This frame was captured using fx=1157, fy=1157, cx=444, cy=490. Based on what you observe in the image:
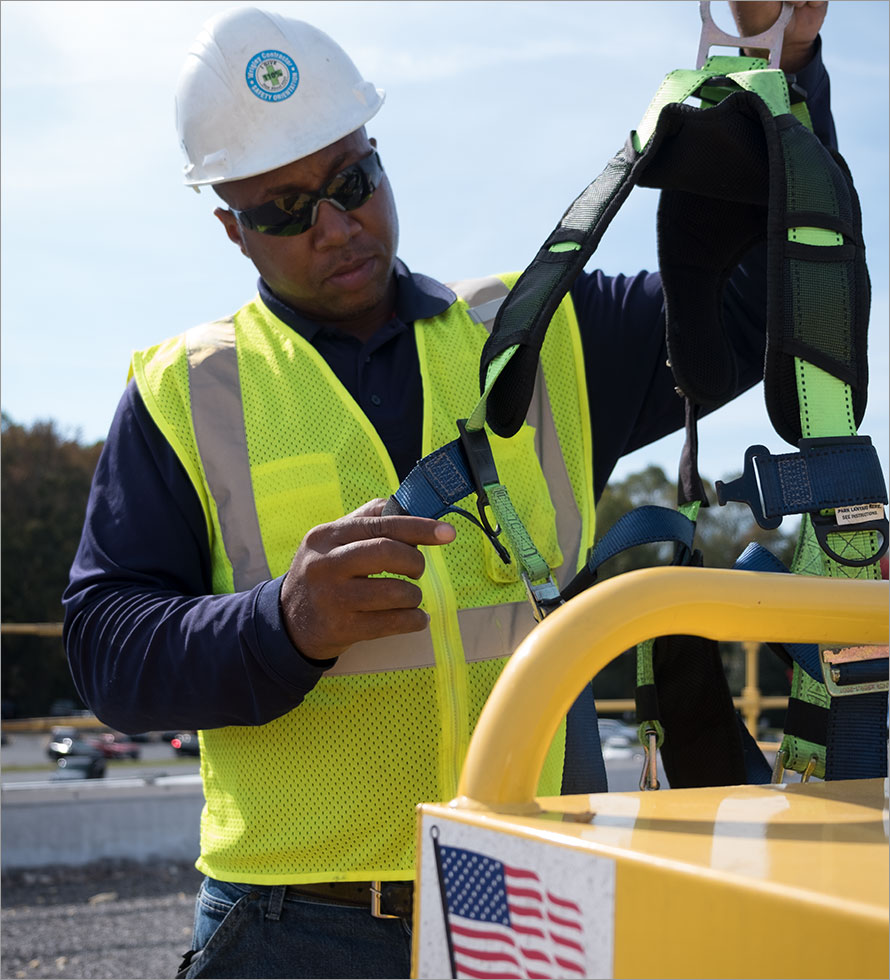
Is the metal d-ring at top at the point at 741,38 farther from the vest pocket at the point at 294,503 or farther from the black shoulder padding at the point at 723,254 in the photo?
the vest pocket at the point at 294,503

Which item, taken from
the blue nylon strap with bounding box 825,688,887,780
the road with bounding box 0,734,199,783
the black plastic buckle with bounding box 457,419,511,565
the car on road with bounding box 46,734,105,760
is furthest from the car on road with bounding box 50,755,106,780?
the blue nylon strap with bounding box 825,688,887,780

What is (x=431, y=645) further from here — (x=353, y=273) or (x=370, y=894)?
(x=353, y=273)

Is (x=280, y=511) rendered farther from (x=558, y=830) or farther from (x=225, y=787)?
(x=558, y=830)

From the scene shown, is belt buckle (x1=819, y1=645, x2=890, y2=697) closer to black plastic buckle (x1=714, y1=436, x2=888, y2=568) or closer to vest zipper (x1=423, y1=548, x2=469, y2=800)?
black plastic buckle (x1=714, y1=436, x2=888, y2=568)

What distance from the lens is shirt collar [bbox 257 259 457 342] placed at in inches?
104

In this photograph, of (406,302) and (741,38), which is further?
(406,302)

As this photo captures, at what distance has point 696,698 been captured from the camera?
2049mm

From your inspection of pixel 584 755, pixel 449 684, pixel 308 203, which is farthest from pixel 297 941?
pixel 308 203

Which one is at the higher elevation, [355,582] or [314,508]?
[314,508]

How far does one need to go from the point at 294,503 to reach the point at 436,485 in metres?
0.51

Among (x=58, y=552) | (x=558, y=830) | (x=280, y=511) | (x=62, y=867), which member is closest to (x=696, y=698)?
(x=280, y=511)

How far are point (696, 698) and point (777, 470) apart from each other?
58 centimetres

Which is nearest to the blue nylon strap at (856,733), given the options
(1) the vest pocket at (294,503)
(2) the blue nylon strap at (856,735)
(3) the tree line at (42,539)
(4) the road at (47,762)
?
(2) the blue nylon strap at (856,735)

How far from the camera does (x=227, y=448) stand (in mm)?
2482
